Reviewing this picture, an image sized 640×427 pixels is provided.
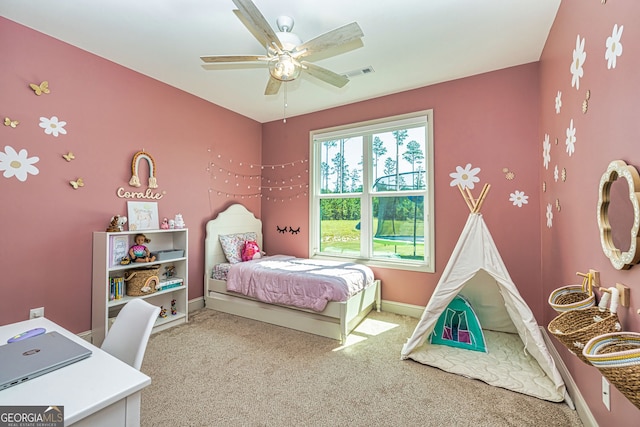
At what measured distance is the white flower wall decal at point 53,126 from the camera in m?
2.40

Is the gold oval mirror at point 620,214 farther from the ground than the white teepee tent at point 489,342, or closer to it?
farther from the ground

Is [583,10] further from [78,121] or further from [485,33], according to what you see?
[78,121]

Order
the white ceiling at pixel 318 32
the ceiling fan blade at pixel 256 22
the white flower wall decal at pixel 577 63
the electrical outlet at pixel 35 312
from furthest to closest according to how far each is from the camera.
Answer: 1. the electrical outlet at pixel 35 312
2. the white ceiling at pixel 318 32
3. the white flower wall decal at pixel 577 63
4. the ceiling fan blade at pixel 256 22

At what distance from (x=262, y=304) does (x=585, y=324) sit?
8.94 feet

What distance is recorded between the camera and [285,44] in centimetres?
194

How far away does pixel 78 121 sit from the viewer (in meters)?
2.59

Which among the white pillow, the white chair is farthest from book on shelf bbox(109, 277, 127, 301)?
the white chair

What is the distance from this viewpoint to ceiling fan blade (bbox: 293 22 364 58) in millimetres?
1671

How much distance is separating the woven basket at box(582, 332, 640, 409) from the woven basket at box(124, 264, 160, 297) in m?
3.27

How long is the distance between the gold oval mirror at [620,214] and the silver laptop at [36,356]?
83.1 inches

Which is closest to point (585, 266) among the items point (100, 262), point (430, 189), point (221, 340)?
point (430, 189)

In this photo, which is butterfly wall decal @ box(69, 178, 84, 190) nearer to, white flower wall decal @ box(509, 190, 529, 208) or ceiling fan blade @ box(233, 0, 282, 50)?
ceiling fan blade @ box(233, 0, 282, 50)

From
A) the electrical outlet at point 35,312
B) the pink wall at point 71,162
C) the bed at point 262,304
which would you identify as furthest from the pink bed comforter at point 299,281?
the electrical outlet at point 35,312

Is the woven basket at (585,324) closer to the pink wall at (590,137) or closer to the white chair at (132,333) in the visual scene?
the pink wall at (590,137)
